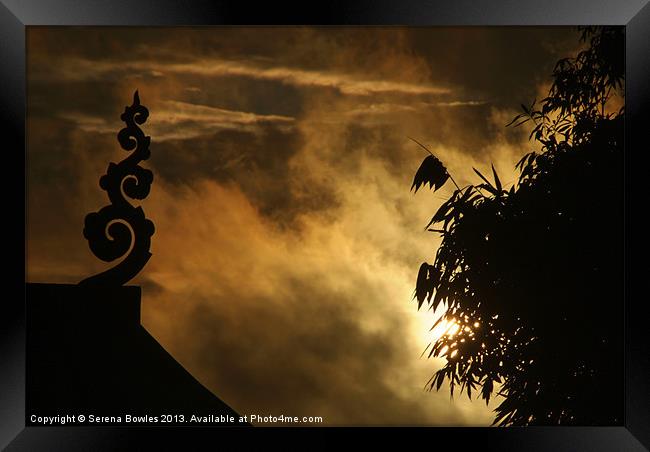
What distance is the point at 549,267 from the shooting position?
10.1 ft

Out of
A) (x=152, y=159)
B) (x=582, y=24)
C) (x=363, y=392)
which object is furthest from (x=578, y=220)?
(x=152, y=159)

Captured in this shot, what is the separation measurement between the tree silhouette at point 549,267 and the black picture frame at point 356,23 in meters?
0.06

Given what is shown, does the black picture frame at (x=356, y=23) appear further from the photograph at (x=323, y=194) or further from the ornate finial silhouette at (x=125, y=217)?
the ornate finial silhouette at (x=125, y=217)

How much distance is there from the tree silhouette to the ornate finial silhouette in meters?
1.10

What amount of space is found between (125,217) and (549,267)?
166 centimetres

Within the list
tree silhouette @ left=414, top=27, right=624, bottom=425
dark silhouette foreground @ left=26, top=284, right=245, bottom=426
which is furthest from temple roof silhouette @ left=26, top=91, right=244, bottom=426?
tree silhouette @ left=414, top=27, right=624, bottom=425

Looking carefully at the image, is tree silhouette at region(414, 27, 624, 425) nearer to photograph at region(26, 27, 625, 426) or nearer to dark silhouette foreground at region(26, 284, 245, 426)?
photograph at region(26, 27, 625, 426)

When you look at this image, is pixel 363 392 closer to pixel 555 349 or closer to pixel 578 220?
pixel 555 349

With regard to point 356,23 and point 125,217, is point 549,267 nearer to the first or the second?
point 356,23

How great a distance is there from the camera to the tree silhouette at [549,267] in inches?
120

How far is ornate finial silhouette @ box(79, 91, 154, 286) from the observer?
307cm

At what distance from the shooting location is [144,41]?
10.1ft

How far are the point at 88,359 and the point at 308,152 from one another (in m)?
1.17

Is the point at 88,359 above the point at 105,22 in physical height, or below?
below
